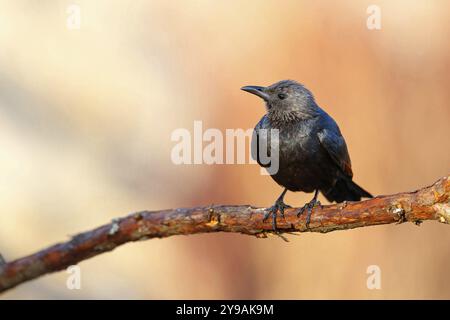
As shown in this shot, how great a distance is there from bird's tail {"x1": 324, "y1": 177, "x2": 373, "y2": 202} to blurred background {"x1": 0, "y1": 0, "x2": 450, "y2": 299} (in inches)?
73.5

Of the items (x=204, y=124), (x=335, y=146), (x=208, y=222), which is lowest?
(x=208, y=222)

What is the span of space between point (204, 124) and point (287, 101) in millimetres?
2483

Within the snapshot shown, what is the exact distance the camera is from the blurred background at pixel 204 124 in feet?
23.4

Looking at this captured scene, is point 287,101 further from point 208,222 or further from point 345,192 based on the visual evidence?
point 208,222

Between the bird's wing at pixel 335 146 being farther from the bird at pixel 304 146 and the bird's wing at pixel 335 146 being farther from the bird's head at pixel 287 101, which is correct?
the bird's head at pixel 287 101

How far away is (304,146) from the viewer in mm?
4875

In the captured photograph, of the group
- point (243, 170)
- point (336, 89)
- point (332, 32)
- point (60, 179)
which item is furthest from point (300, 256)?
point (60, 179)

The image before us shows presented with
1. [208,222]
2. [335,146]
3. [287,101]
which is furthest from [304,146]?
[208,222]

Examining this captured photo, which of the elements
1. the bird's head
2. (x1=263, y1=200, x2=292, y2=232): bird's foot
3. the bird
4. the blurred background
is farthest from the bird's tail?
the blurred background

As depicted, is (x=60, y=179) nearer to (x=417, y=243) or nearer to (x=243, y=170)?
(x=243, y=170)

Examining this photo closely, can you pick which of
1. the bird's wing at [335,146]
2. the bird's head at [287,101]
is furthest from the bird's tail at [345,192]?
the bird's head at [287,101]

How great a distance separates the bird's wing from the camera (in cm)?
493

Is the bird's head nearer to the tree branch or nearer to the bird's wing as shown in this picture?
the bird's wing

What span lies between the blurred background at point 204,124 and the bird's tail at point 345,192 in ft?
6.12
